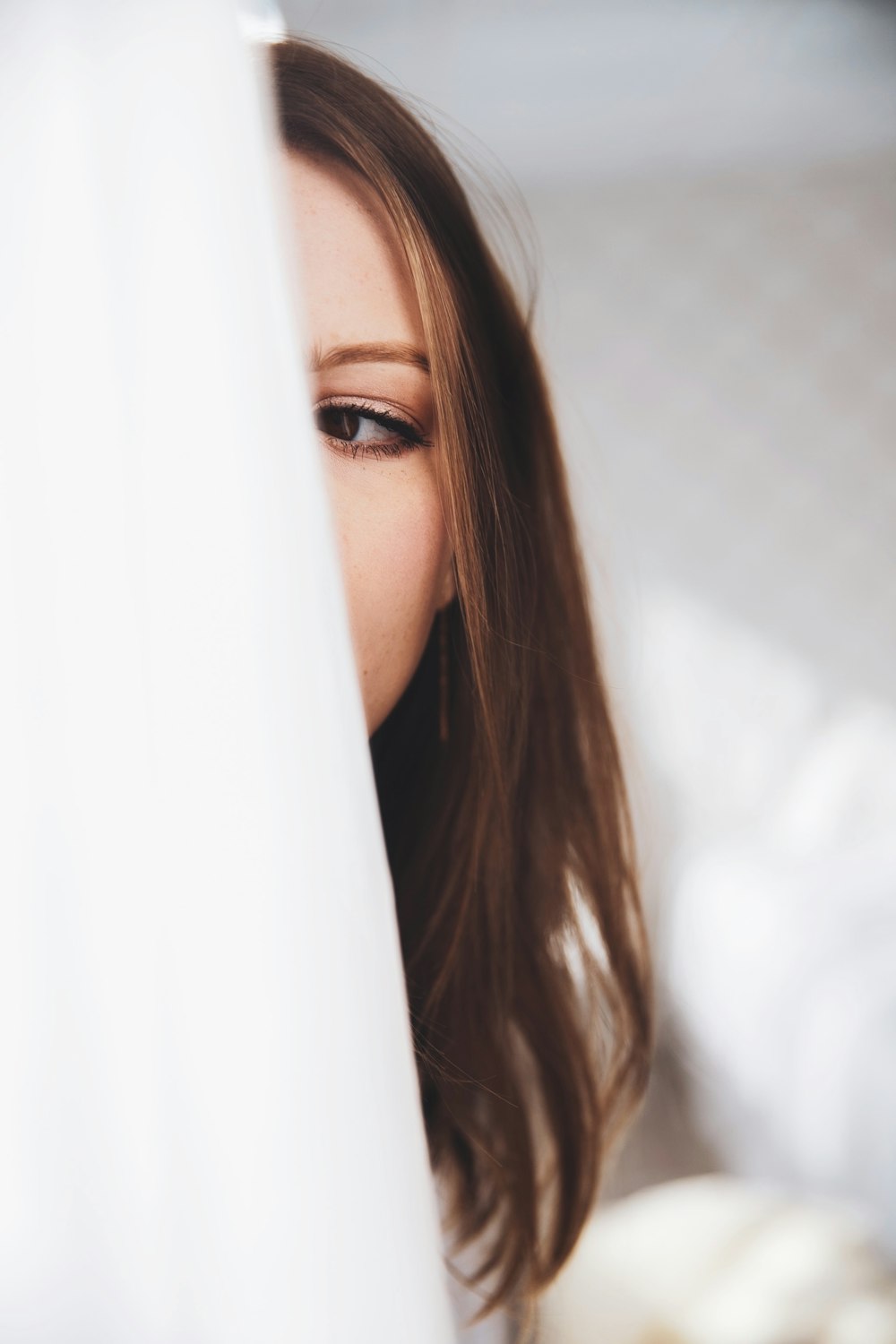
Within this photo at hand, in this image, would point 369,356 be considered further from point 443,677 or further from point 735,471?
point 735,471

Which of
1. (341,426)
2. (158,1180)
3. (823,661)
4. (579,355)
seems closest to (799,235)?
(579,355)

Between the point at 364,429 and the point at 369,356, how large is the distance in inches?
1.3

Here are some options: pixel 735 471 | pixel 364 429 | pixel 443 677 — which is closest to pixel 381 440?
pixel 364 429

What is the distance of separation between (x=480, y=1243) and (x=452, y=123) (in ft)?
→ 2.10

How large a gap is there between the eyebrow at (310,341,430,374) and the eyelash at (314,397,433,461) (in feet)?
0.05

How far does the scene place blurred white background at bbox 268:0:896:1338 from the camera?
0.54 m

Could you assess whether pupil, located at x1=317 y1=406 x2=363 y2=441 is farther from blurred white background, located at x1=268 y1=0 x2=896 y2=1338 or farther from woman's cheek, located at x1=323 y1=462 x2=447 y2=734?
blurred white background, located at x1=268 y1=0 x2=896 y2=1338

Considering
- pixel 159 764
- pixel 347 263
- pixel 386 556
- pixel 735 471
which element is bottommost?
pixel 159 764

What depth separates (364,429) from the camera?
39cm

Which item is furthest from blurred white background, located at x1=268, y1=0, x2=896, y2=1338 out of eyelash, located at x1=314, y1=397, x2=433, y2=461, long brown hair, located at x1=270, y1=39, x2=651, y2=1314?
eyelash, located at x1=314, y1=397, x2=433, y2=461

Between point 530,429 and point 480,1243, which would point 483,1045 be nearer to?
point 480,1243

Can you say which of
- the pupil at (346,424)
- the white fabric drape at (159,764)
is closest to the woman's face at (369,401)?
the pupil at (346,424)

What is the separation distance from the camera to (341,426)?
0.38 metres

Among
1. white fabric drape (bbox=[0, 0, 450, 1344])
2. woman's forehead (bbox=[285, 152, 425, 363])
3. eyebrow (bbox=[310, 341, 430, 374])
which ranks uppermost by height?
woman's forehead (bbox=[285, 152, 425, 363])
